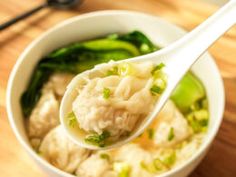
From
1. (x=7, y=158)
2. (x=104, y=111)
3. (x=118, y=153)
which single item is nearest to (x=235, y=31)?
(x=118, y=153)

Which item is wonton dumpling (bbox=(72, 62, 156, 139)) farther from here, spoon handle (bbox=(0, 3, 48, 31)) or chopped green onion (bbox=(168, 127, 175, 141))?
spoon handle (bbox=(0, 3, 48, 31))

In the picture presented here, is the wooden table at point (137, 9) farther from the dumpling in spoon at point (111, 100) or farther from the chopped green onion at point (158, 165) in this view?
the dumpling in spoon at point (111, 100)

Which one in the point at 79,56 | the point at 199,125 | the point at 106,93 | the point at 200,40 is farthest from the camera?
the point at 79,56

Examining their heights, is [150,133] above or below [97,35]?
below

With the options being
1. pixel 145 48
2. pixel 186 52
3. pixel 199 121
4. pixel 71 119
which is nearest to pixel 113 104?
pixel 71 119

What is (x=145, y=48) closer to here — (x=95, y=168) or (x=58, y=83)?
(x=58, y=83)

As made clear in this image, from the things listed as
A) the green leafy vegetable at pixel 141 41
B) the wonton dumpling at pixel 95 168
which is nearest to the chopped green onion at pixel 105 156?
the wonton dumpling at pixel 95 168
